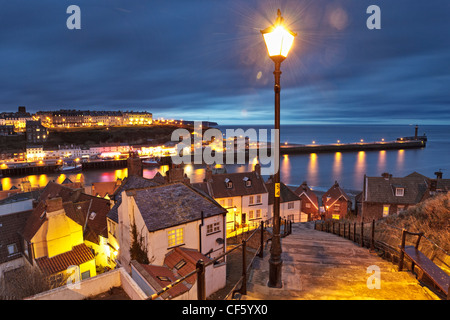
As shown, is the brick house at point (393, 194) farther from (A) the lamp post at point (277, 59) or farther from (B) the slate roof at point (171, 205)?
(A) the lamp post at point (277, 59)

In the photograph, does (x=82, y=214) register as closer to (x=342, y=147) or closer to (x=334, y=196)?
(x=334, y=196)

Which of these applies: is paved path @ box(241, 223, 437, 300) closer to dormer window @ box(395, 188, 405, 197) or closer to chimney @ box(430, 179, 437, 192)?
dormer window @ box(395, 188, 405, 197)

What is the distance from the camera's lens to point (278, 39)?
604cm

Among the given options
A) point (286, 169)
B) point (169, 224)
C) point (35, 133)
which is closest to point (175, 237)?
point (169, 224)

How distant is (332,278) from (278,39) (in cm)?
Result: 646

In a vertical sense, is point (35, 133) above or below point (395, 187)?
above

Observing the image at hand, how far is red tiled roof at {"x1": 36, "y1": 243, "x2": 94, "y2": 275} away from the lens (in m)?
18.4

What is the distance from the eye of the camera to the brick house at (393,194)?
102ft

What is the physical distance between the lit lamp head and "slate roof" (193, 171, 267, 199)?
2768 centimetres

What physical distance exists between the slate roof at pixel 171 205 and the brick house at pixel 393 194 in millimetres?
21333
